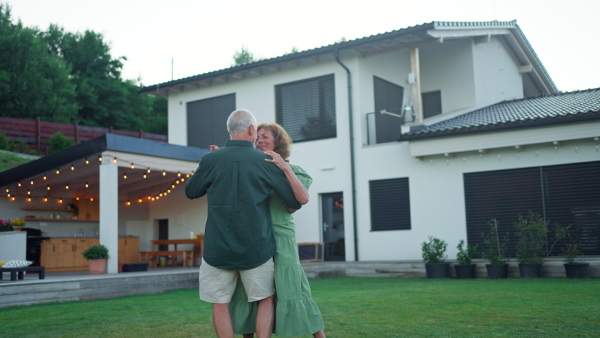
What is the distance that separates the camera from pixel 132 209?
61.8 ft

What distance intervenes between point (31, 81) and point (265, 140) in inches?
1225

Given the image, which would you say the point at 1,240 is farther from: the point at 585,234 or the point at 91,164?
the point at 585,234

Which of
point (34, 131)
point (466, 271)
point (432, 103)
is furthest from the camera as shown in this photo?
point (34, 131)

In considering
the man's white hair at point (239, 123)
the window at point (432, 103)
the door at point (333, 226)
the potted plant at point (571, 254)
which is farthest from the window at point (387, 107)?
the man's white hair at point (239, 123)

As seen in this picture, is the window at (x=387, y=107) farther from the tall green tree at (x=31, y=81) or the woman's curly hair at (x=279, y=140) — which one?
the tall green tree at (x=31, y=81)

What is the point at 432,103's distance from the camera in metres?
18.0

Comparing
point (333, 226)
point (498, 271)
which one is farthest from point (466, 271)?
point (333, 226)

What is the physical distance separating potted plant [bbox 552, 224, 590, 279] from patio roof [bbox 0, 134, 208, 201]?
8505 millimetres

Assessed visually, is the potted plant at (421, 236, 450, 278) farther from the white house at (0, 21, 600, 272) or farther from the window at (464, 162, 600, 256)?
the window at (464, 162, 600, 256)

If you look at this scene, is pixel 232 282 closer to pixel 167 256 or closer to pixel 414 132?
pixel 414 132

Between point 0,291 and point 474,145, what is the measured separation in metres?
9.85

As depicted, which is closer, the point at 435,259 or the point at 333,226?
the point at 435,259

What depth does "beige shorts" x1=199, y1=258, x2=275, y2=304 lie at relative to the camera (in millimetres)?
3660

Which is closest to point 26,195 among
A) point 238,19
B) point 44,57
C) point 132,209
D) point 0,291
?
point 132,209
